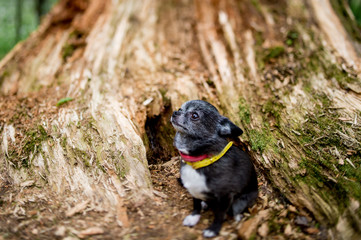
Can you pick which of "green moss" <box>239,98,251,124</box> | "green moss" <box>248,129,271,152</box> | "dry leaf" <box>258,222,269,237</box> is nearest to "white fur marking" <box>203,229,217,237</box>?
"dry leaf" <box>258,222,269,237</box>

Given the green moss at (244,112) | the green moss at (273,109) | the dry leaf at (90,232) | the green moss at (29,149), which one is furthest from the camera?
the green moss at (244,112)

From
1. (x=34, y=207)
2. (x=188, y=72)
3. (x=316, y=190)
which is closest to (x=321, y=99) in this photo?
(x=316, y=190)

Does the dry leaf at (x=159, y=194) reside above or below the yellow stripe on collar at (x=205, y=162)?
below

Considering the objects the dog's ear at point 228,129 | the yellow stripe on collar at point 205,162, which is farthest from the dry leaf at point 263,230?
the dog's ear at point 228,129

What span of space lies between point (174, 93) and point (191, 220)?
2681 millimetres

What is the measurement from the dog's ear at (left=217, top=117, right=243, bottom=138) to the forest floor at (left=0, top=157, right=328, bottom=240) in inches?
40.3

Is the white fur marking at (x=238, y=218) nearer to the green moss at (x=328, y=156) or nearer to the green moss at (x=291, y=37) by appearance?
the green moss at (x=328, y=156)

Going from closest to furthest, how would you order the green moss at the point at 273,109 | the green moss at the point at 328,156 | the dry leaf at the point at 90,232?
1. the dry leaf at the point at 90,232
2. the green moss at the point at 328,156
3. the green moss at the point at 273,109

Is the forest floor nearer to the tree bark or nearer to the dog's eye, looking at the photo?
the tree bark

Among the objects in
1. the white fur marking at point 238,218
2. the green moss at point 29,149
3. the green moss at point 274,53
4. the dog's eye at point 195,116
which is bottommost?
the white fur marking at point 238,218

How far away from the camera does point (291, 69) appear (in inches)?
212

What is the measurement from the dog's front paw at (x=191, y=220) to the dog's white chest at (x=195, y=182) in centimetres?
27

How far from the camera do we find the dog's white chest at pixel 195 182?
3416mm

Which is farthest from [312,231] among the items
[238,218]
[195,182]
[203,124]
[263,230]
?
[203,124]
